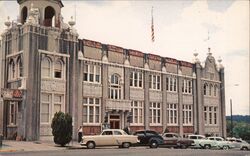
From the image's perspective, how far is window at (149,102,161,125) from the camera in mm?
49728

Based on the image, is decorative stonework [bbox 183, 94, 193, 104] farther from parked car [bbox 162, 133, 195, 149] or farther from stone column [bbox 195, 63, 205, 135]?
parked car [bbox 162, 133, 195, 149]

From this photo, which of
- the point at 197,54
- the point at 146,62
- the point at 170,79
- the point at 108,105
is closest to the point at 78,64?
the point at 108,105

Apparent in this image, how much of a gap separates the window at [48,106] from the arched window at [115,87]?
7.20 m

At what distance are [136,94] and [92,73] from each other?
7.34 metres

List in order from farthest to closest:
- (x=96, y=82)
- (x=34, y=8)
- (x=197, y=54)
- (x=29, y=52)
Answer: (x=197, y=54)
(x=96, y=82)
(x=34, y=8)
(x=29, y=52)

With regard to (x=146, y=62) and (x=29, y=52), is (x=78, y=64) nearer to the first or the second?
(x=29, y=52)

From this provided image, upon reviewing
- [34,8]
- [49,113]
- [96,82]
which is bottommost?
[49,113]

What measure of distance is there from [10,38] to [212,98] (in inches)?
1303

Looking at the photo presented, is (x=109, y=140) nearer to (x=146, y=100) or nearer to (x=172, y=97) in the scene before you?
(x=146, y=100)

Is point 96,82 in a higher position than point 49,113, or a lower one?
higher

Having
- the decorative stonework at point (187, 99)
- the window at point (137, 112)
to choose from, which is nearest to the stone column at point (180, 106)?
the decorative stonework at point (187, 99)

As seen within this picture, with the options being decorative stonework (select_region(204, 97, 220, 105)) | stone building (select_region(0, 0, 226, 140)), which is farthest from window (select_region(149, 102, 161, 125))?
decorative stonework (select_region(204, 97, 220, 105))

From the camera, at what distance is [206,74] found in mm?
60156

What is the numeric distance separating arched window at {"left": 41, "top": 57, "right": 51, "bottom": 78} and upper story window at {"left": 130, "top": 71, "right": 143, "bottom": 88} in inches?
471
